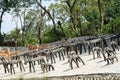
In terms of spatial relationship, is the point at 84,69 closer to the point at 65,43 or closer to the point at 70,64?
the point at 70,64

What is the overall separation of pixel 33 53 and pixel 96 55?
12.6ft

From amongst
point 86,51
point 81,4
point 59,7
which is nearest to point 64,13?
point 59,7

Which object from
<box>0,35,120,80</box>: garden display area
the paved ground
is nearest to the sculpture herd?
<box>0,35,120,80</box>: garden display area

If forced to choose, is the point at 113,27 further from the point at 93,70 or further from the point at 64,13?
the point at 93,70

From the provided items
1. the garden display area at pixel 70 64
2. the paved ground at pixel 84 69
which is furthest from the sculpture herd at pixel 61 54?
the paved ground at pixel 84 69

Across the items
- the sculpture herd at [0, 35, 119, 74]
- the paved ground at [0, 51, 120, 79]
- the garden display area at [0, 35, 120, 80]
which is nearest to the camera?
the garden display area at [0, 35, 120, 80]

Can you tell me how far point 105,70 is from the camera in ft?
53.4

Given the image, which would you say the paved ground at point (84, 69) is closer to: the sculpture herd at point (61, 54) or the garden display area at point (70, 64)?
the garden display area at point (70, 64)

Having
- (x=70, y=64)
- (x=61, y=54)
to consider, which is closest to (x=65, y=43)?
(x=61, y=54)

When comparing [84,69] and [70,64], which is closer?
[84,69]

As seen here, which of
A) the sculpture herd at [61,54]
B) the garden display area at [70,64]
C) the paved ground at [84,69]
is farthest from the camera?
the sculpture herd at [61,54]

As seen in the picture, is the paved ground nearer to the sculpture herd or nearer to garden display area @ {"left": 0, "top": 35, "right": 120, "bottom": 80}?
garden display area @ {"left": 0, "top": 35, "right": 120, "bottom": 80}

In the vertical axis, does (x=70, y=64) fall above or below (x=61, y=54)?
above

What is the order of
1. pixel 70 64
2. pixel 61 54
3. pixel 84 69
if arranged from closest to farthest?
pixel 84 69
pixel 70 64
pixel 61 54
